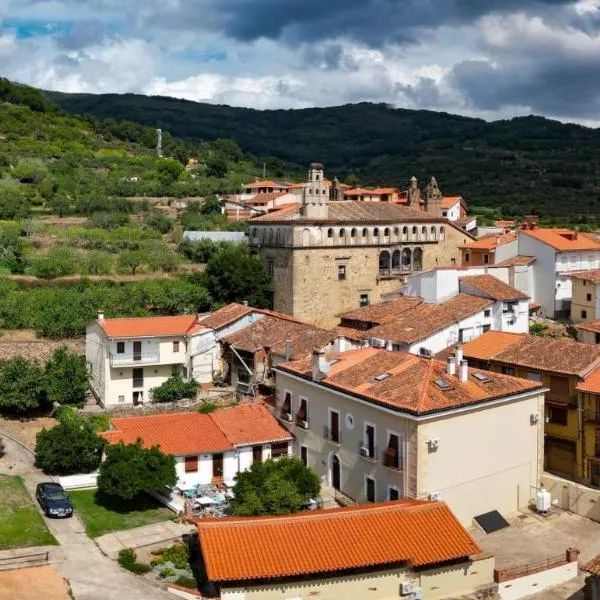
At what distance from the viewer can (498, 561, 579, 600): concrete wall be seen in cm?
2386

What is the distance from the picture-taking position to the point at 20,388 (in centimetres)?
3631

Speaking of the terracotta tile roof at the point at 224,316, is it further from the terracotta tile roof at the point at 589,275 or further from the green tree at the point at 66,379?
the terracotta tile roof at the point at 589,275

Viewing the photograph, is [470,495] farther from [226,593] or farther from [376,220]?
[376,220]

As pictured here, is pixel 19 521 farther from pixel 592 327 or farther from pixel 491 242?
pixel 491 242

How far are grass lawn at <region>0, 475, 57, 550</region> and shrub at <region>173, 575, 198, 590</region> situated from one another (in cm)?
475

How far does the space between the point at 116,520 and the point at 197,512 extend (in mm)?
2779

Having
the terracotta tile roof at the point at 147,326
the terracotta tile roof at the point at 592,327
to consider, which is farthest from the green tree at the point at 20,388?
the terracotta tile roof at the point at 592,327

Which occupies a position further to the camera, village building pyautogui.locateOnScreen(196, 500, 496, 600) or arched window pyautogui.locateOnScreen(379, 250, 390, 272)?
arched window pyautogui.locateOnScreen(379, 250, 390, 272)

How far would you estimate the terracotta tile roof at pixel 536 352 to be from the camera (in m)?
32.5

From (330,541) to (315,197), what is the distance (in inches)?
1131

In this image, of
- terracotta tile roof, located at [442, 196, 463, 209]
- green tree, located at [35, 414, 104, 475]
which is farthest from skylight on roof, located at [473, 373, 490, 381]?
terracotta tile roof, located at [442, 196, 463, 209]

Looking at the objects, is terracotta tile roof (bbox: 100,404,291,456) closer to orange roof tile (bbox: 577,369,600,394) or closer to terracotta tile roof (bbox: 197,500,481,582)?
terracotta tile roof (bbox: 197,500,481,582)

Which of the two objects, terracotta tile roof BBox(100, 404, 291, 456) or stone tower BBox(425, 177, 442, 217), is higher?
stone tower BBox(425, 177, 442, 217)

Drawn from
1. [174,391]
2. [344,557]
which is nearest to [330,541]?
[344,557]
